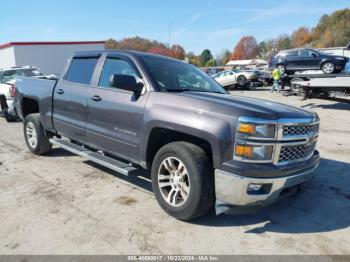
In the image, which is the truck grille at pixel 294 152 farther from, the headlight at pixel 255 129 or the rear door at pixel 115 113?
the rear door at pixel 115 113

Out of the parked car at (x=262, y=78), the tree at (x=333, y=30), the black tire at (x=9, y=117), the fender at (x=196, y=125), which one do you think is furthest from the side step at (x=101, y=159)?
the tree at (x=333, y=30)

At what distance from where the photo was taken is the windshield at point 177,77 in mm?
4394

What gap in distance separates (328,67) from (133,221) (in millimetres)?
19213

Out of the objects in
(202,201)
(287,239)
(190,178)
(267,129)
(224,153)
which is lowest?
(287,239)

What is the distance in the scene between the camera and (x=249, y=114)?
3324 millimetres

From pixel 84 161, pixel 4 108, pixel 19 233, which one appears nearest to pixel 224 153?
pixel 19 233

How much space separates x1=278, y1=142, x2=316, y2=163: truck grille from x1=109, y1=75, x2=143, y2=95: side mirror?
182 cm

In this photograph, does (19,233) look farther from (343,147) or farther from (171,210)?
(343,147)

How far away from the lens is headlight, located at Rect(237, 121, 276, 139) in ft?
10.8

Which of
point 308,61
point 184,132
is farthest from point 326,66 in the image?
point 184,132

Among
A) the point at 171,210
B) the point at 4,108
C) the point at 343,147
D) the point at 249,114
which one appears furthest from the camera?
the point at 4,108

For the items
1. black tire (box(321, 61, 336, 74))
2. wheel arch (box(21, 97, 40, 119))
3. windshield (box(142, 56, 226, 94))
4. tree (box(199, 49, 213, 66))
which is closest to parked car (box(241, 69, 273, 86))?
black tire (box(321, 61, 336, 74))

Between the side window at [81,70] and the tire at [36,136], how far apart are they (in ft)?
3.87

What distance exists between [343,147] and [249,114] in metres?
5.11
